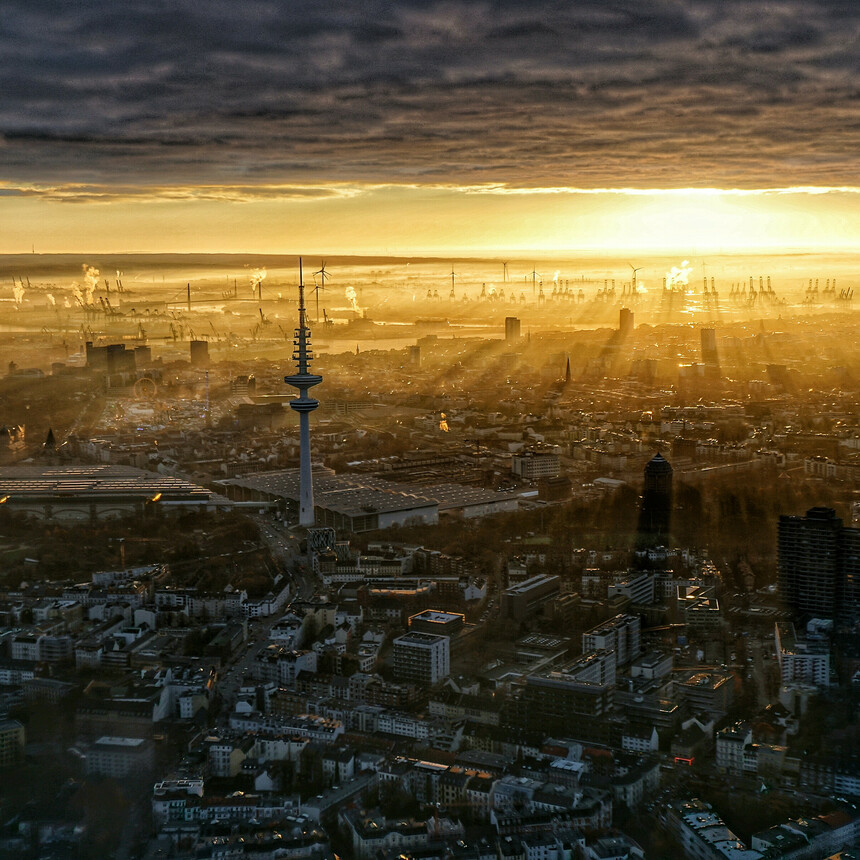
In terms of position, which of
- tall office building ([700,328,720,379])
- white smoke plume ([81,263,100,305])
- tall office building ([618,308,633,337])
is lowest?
tall office building ([700,328,720,379])

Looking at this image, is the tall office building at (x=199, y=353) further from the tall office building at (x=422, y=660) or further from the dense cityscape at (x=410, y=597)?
the tall office building at (x=422, y=660)

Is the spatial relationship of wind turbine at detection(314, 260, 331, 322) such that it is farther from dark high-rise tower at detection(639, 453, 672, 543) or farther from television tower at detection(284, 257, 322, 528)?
dark high-rise tower at detection(639, 453, 672, 543)

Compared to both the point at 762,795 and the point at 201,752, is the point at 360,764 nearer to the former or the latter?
the point at 201,752

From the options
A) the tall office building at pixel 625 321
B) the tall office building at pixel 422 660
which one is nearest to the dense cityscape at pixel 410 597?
the tall office building at pixel 422 660

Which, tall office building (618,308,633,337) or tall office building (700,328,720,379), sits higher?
tall office building (618,308,633,337)

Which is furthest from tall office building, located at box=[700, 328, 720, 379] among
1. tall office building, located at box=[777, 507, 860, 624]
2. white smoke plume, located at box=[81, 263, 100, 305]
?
tall office building, located at box=[777, 507, 860, 624]

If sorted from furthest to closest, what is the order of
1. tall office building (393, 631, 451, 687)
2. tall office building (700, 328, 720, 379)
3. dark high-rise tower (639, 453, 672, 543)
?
tall office building (700, 328, 720, 379)
dark high-rise tower (639, 453, 672, 543)
tall office building (393, 631, 451, 687)

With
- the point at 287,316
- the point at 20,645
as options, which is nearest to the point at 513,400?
the point at 287,316
